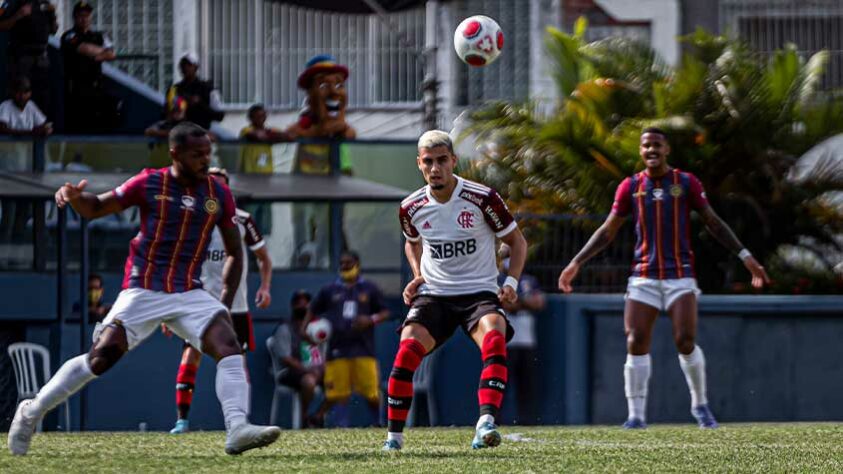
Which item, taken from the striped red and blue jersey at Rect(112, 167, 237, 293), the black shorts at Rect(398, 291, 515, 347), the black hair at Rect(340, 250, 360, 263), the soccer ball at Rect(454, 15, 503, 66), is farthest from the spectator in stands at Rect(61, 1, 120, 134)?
the black shorts at Rect(398, 291, 515, 347)

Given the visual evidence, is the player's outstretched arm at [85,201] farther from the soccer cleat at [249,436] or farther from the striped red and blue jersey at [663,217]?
the striped red and blue jersey at [663,217]

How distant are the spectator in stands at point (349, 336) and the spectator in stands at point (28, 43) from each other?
3.74 m

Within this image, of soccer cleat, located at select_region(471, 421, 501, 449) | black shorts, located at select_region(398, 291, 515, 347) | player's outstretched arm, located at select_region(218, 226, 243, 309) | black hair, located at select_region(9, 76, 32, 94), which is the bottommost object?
soccer cleat, located at select_region(471, 421, 501, 449)

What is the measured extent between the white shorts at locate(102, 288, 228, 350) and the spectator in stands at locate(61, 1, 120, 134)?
10.1 metres

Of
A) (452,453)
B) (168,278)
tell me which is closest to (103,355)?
(168,278)

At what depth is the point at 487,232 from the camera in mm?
10086

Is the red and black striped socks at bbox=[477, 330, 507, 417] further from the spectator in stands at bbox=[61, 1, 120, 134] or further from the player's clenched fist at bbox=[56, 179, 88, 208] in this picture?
the spectator in stands at bbox=[61, 1, 120, 134]

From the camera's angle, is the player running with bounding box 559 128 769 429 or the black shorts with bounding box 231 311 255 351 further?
the black shorts with bounding box 231 311 255 351

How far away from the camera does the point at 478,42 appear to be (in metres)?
13.8

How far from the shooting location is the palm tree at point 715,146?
773 inches

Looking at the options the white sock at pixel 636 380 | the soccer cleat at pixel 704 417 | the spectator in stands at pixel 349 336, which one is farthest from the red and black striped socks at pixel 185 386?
the spectator in stands at pixel 349 336

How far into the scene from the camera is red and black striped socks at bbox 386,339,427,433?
9.78m

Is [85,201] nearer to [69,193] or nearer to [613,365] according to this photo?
[69,193]

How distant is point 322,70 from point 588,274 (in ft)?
11.8
